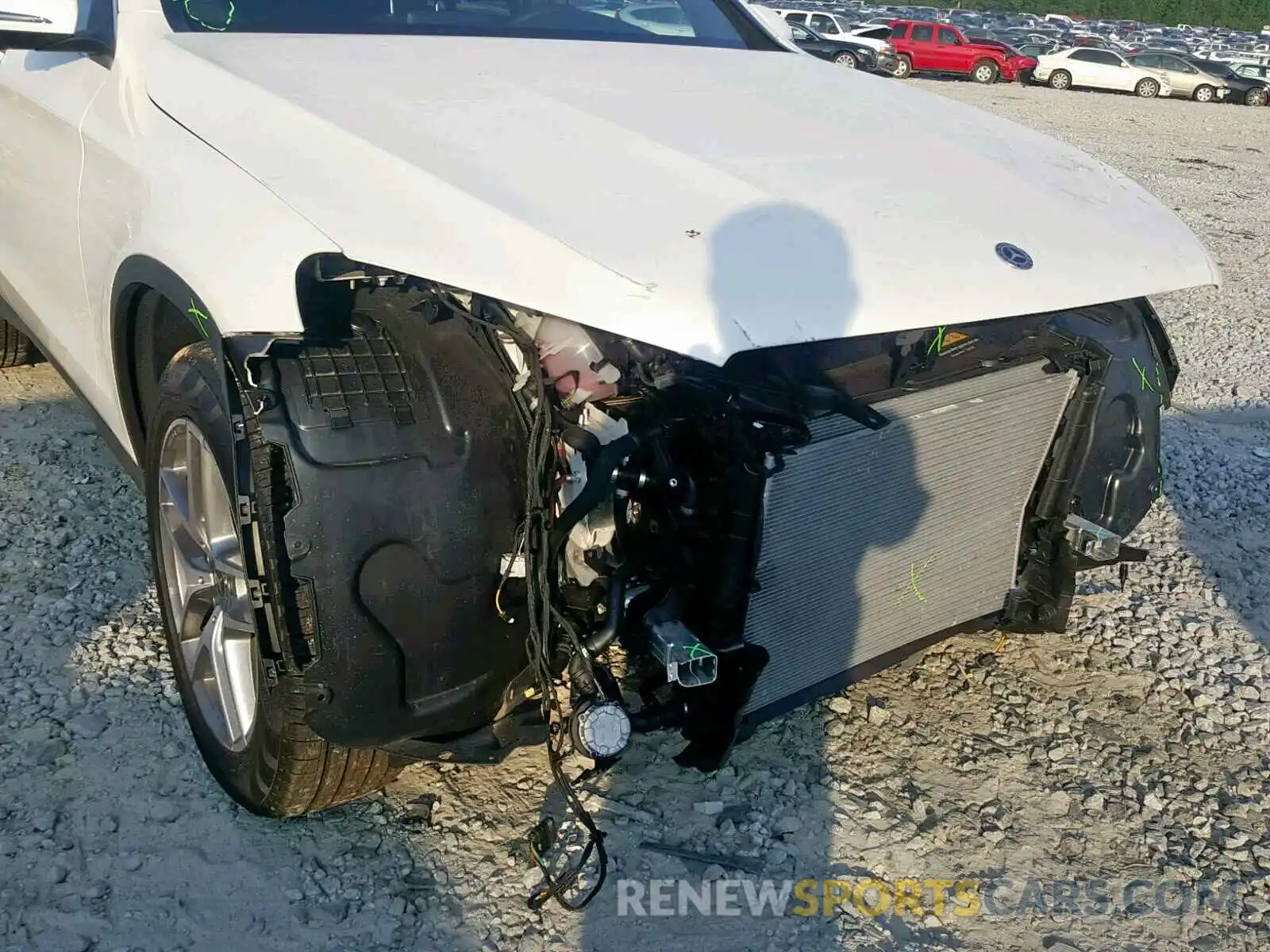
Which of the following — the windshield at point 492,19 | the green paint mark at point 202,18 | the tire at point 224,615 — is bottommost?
the tire at point 224,615

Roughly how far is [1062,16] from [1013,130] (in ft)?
169

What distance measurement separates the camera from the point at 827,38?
2473 cm

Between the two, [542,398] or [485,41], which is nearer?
[542,398]

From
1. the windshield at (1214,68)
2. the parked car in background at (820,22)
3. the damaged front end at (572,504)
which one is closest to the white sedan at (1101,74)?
the windshield at (1214,68)

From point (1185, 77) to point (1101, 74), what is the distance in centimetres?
174

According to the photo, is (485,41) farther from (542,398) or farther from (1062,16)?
(1062,16)

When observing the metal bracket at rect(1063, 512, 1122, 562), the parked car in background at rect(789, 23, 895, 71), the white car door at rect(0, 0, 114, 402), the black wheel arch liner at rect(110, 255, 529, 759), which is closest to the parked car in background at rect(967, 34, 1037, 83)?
the parked car in background at rect(789, 23, 895, 71)

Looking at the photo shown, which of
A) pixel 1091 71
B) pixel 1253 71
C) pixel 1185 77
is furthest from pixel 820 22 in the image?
pixel 1253 71

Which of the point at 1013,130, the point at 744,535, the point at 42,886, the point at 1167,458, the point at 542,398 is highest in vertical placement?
the point at 1013,130

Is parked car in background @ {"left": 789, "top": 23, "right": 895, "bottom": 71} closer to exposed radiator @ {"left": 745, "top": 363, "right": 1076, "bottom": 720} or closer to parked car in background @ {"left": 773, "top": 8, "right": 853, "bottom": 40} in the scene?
parked car in background @ {"left": 773, "top": 8, "right": 853, "bottom": 40}

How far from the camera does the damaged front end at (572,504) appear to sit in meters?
1.91

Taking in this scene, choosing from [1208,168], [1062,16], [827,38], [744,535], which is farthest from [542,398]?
[1062,16]

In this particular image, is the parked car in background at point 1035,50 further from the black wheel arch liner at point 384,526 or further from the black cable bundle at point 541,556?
the black wheel arch liner at point 384,526

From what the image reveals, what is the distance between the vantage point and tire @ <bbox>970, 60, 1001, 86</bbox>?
25.5m
